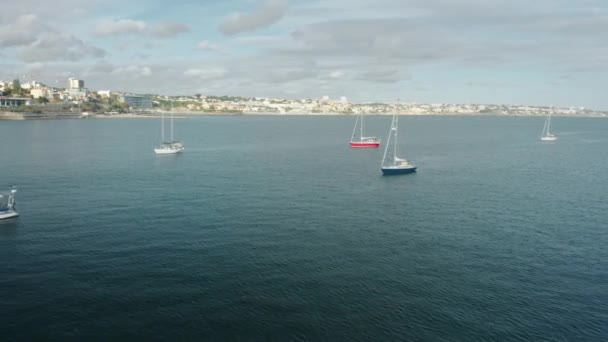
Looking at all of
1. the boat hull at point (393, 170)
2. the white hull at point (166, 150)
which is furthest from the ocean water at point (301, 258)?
the white hull at point (166, 150)

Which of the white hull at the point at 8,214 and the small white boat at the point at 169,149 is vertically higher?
the small white boat at the point at 169,149

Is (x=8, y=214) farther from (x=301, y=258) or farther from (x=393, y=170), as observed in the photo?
(x=393, y=170)

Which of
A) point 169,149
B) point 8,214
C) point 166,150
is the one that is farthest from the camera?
point 169,149

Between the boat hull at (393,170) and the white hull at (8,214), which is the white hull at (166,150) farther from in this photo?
the white hull at (8,214)

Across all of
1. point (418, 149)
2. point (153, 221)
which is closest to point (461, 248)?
point (153, 221)

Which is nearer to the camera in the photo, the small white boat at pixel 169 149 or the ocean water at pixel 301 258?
the ocean water at pixel 301 258

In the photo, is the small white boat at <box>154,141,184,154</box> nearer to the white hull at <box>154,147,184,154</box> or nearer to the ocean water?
the white hull at <box>154,147,184,154</box>

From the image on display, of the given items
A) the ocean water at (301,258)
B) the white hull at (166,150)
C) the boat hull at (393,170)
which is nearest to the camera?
the ocean water at (301,258)

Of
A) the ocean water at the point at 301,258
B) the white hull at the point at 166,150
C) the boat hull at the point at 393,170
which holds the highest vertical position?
the boat hull at the point at 393,170

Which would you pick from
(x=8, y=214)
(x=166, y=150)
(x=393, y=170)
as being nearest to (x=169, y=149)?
(x=166, y=150)

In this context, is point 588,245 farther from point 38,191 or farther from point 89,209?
point 38,191
